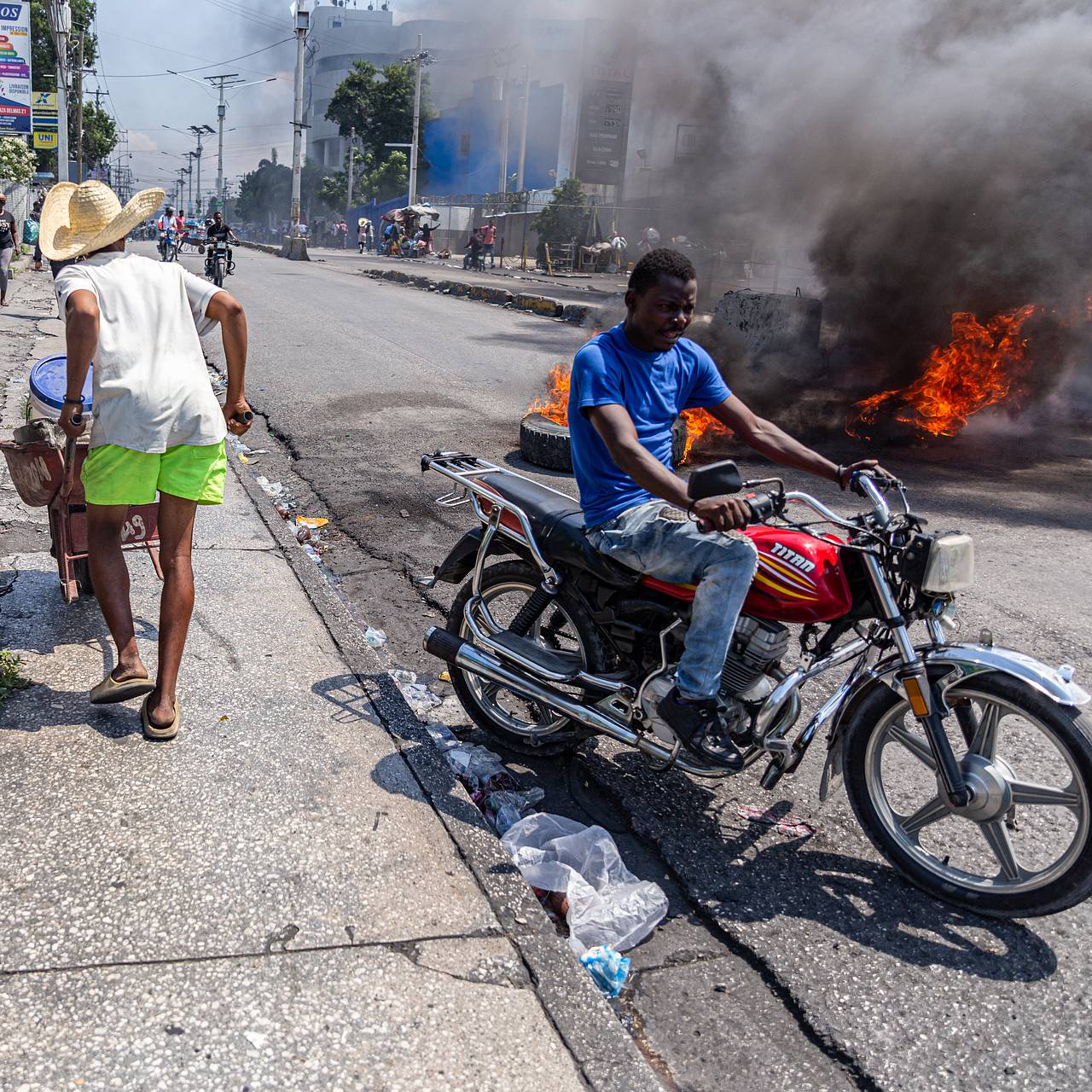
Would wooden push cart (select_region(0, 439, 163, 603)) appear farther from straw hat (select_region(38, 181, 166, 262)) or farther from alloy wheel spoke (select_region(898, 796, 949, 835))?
alloy wheel spoke (select_region(898, 796, 949, 835))

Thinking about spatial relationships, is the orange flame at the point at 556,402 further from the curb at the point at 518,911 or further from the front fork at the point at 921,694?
the front fork at the point at 921,694

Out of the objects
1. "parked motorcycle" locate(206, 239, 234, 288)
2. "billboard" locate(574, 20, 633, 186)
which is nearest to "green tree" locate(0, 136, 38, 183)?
"parked motorcycle" locate(206, 239, 234, 288)

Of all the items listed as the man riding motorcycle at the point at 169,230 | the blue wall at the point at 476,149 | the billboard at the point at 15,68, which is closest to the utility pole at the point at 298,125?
the man riding motorcycle at the point at 169,230

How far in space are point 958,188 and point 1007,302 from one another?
2.03 metres

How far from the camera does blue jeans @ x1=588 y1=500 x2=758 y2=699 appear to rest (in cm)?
298

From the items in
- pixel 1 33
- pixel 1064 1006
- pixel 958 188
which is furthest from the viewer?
pixel 1 33

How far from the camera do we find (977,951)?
2.79 m

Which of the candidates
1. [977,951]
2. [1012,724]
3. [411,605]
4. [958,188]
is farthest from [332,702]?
[958,188]

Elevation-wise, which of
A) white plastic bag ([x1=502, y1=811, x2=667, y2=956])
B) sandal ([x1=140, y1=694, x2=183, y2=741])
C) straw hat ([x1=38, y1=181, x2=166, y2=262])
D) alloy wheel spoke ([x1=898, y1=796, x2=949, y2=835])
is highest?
straw hat ([x1=38, y1=181, x2=166, y2=262])

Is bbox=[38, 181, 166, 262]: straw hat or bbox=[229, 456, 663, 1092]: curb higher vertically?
bbox=[38, 181, 166, 262]: straw hat

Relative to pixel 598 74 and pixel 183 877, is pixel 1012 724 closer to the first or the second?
pixel 183 877

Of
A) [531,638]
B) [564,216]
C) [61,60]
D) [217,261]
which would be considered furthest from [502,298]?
[531,638]

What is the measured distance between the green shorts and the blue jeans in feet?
5.00

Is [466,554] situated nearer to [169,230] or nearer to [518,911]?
[518,911]
